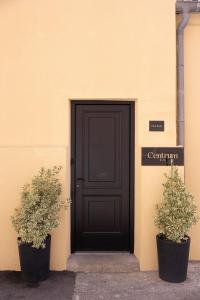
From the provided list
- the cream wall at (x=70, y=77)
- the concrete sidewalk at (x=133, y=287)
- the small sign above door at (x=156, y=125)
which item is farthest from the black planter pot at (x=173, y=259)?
the small sign above door at (x=156, y=125)

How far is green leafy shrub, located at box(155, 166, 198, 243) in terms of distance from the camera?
15.7ft

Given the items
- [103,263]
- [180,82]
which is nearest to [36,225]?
[103,263]

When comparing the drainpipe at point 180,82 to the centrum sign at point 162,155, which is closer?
the centrum sign at point 162,155

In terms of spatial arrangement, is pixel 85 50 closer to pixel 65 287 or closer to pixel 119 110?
pixel 119 110

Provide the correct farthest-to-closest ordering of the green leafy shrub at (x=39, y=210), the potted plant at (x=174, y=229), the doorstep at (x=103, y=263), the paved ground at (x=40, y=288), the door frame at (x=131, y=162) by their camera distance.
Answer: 1. the door frame at (x=131, y=162)
2. the doorstep at (x=103, y=263)
3. the potted plant at (x=174, y=229)
4. the green leafy shrub at (x=39, y=210)
5. the paved ground at (x=40, y=288)

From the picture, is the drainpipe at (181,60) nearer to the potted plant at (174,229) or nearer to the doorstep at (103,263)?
the potted plant at (174,229)

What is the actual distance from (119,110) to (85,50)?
112cm

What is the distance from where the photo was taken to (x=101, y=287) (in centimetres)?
477

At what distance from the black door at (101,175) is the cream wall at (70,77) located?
15.0 inches

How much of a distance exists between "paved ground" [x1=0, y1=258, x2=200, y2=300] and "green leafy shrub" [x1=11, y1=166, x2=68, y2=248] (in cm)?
62

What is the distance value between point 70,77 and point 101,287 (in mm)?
3147

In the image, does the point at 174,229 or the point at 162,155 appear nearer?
the point at 174,229

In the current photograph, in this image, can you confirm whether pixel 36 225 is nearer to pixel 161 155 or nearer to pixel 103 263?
pixel 103 263

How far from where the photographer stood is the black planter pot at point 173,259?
15.8ft
